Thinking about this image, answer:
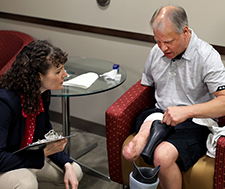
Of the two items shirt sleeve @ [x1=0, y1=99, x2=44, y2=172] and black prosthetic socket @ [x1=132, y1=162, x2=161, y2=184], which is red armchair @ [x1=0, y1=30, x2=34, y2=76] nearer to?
shirt sleeve @ [x1=0, y1=99, x2=44, y2=172]

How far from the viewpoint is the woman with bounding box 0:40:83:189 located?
1.73m

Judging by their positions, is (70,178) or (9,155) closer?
(9,155)

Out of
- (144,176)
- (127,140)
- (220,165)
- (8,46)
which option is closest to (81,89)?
(127,140)

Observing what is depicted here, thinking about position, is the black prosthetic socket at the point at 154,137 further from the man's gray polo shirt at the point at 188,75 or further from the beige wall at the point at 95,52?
the beige wall at the point at 95,52

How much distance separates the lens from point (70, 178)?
76.4 inches

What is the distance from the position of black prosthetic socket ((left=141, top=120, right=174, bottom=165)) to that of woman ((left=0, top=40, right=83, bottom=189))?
45 cm

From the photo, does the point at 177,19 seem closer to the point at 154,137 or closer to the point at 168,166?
the point at 154,137

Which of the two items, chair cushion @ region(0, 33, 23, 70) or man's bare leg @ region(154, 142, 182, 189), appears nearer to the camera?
man's bare leg @ region(154, 142, 182, 189)

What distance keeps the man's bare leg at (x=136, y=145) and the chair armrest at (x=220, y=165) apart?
1.42 ft

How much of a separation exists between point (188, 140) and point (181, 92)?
37cm

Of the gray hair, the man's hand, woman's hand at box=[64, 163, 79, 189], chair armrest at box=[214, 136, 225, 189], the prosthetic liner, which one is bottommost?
woman's hand at box=[64, 163, 79, 189]

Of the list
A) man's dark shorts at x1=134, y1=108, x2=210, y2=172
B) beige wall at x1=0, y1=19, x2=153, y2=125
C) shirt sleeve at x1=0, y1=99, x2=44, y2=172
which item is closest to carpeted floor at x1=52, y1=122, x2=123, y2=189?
beige wall at x1=0, y1=19, x2=153, y2=125

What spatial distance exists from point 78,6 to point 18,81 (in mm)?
1605

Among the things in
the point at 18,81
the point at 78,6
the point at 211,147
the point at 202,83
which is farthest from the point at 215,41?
the point at 18,81
